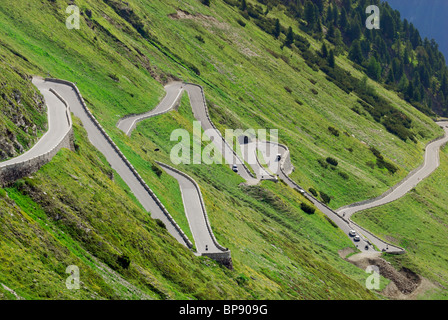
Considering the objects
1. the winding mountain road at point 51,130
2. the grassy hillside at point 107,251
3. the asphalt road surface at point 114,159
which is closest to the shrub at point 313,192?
the grassy hillside at point 107,251

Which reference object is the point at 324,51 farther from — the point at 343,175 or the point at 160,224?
the point at 160,224

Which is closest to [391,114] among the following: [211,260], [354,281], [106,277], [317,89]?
[317,89]

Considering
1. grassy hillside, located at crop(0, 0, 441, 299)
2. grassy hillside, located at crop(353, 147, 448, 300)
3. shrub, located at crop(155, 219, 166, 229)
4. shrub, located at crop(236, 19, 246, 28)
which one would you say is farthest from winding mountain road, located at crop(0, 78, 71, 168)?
shrub, located at crop(236, 19, 246, 28)

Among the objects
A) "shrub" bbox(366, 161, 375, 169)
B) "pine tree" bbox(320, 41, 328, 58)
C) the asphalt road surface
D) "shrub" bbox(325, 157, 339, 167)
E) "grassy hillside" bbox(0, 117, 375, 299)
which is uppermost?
"pine tree" bbox(320, 41, 328, 58)

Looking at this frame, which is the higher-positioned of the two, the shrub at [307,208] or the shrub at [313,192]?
the shrub at [313,192]

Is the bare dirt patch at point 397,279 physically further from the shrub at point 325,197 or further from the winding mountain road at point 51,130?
the winding mountain road at point 51,130

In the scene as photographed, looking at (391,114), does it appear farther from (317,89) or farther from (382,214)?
(382,214)

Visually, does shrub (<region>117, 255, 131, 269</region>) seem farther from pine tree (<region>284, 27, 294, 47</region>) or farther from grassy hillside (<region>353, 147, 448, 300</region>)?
pine tree (<region>284, 27, 294, 47</region>)

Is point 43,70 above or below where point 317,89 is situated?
below
